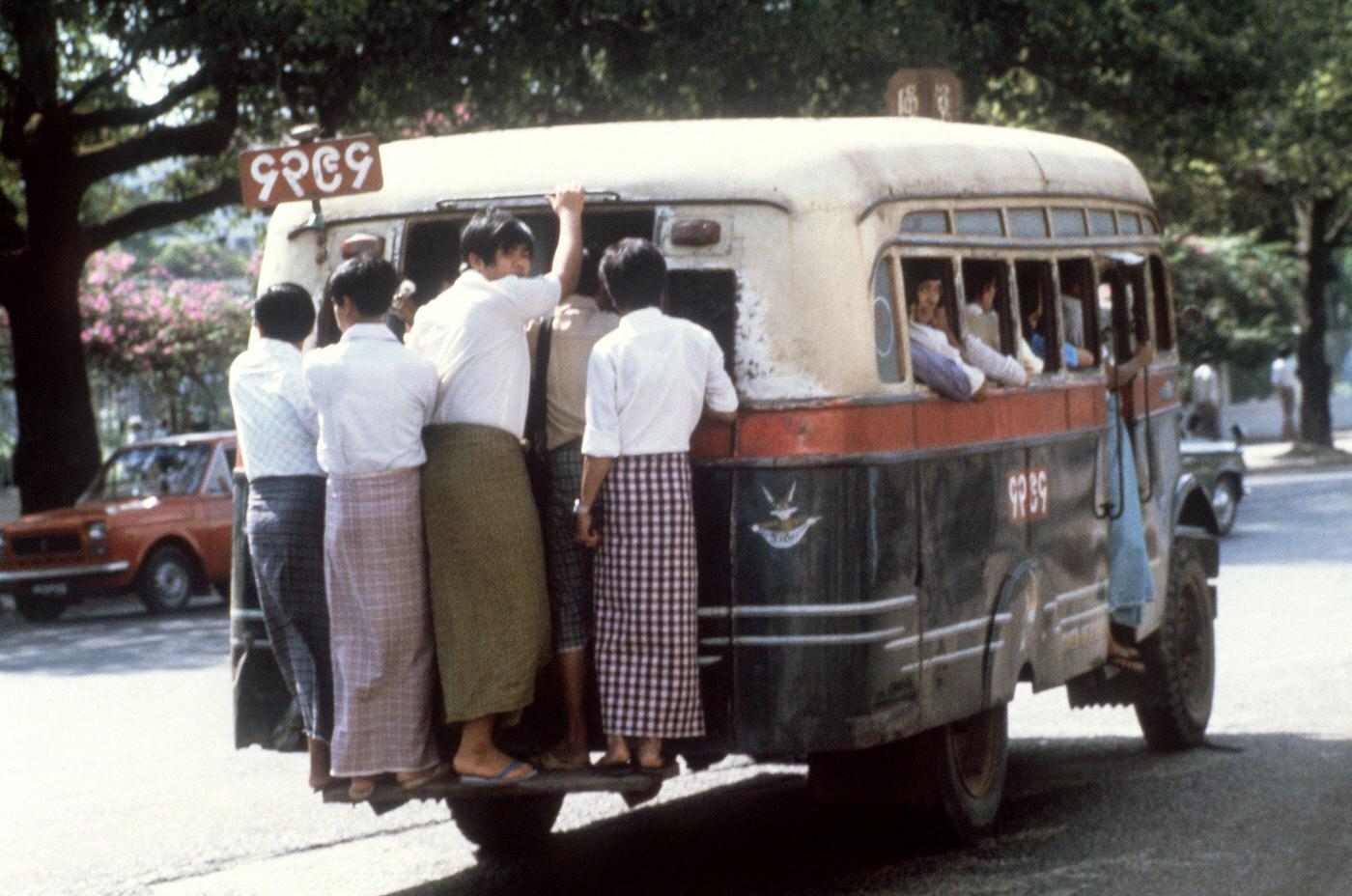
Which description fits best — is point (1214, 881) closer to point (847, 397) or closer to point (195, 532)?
point (847, 397)

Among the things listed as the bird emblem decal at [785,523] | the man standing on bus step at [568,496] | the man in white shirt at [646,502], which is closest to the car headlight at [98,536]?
the man standing on bus step at [568,496]

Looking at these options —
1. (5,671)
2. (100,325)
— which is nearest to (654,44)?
(5,671)

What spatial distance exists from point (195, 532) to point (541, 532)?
14111 millimetres

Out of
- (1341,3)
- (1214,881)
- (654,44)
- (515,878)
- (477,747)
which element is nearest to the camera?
(477,747)

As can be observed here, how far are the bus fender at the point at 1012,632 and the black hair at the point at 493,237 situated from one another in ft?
6.70

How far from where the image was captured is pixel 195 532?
66.4ft

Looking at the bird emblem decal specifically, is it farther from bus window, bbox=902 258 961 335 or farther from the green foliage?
the green foliage

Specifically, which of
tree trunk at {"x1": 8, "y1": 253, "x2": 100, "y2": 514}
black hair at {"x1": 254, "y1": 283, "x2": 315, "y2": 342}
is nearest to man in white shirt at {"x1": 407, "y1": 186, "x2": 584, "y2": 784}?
black hair at {"x1": 254, "y1": 283, "x2": 315, "y2": 342}

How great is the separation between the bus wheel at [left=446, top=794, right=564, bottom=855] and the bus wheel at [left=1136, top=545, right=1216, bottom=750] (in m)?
2.83

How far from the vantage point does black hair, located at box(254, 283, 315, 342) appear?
6934 millimetres

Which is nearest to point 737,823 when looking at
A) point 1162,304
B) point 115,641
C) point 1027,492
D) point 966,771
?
point 966,771

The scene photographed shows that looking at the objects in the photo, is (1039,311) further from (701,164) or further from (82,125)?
(82,125)

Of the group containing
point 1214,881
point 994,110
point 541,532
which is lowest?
point 1214,881

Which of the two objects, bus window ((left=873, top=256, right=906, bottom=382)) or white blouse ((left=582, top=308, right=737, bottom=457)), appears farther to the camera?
bus window ((left=873, top=256, right=906, bottom=382))
